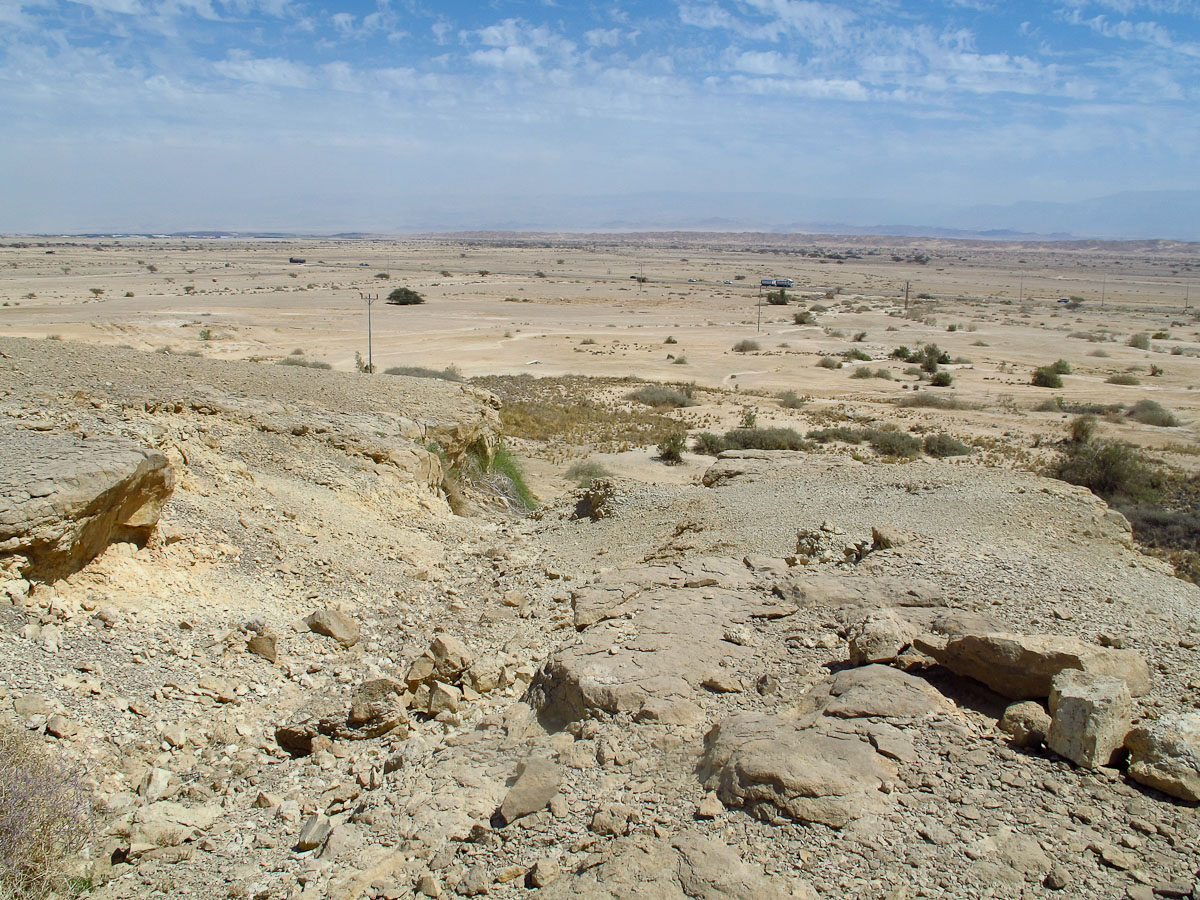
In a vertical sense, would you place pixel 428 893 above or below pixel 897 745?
below

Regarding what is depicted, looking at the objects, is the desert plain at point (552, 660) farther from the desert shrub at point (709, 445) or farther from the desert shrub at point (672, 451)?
the desert shrub at point (709, 445)

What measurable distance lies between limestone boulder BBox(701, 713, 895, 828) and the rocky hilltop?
2 cm

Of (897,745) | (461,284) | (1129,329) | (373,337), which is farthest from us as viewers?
(461,284)

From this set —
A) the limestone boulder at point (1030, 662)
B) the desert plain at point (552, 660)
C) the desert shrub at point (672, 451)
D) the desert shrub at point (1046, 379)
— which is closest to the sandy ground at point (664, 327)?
the desert shrub at point (672, 451)

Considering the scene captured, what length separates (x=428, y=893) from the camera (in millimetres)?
4363

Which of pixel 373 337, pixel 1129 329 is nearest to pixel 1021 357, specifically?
pixel 1129 329

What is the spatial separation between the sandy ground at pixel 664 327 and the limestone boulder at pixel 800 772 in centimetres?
1281

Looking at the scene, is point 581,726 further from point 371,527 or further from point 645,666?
point 371,527

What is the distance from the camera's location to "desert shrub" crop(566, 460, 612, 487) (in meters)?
17.2

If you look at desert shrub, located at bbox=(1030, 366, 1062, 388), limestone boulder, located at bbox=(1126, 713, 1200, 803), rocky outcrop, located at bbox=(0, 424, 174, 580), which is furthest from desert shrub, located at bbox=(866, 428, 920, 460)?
rocky outcrop, located at bbox=(0, 424, 174, 580)

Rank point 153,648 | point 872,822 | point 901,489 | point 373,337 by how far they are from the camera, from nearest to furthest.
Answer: point 872,822 < point 153,648 < point 901,489 < point 373,337

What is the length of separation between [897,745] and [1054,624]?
8.94 ft

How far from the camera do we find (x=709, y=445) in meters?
20.9

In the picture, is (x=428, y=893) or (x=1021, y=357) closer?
(x=428, y=893)
